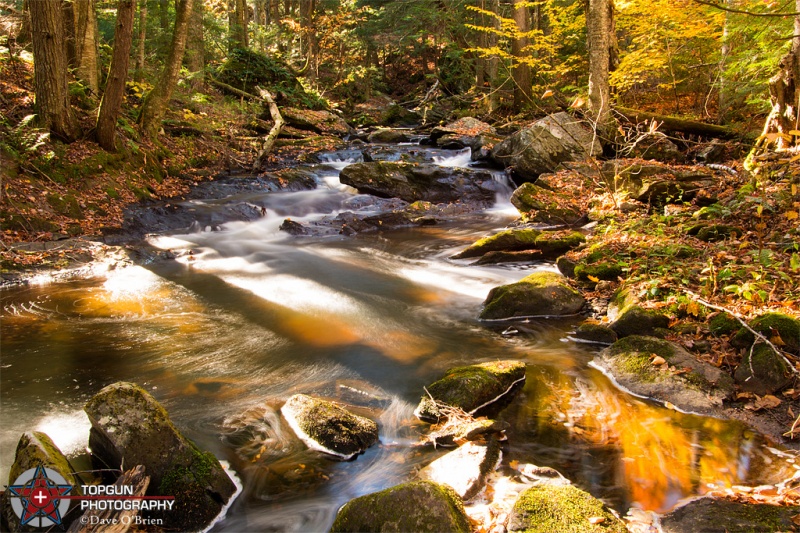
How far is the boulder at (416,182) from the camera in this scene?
45.4 feet

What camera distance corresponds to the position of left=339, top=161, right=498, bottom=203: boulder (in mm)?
13851

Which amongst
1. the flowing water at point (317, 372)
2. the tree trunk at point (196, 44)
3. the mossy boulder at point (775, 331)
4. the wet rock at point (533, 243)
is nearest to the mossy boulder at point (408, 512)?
the flowing water at point (317, 372)

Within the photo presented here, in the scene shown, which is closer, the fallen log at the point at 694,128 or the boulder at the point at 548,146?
the fallen log at the point at 694,128

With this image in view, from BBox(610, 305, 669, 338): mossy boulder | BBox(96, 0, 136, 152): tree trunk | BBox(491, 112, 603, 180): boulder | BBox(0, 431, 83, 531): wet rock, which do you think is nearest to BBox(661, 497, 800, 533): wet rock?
BBox(610, 305, 669, 338): mossy boulder

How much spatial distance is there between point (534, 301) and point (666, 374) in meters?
2.11

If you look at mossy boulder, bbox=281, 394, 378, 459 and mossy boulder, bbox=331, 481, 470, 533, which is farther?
mossy boulder, bbox=281, 394, 378, 459

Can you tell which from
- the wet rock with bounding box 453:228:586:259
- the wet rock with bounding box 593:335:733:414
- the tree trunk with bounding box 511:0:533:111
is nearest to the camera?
the wet rock with bounding box 593:335:733:414

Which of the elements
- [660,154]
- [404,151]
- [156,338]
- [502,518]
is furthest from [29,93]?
[660,154]

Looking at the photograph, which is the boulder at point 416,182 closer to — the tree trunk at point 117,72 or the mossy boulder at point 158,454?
the tree trunk at point 117,72

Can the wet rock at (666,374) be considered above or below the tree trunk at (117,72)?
below

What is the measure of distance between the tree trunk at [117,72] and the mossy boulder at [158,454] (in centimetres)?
921

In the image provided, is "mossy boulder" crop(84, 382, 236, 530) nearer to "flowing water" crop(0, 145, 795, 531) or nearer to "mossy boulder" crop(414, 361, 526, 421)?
"flowing water" crop(0, 145, 795, 531)

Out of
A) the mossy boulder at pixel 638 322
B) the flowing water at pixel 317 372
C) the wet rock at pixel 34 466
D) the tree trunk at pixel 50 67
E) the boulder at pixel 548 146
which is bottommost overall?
the flowing water at pixel 317 372

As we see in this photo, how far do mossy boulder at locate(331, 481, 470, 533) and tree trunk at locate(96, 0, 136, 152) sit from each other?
10.6 m
